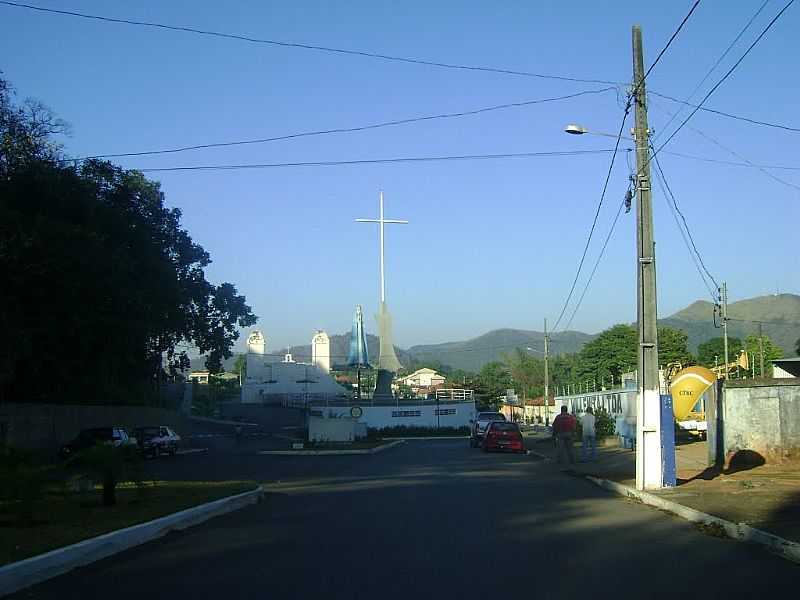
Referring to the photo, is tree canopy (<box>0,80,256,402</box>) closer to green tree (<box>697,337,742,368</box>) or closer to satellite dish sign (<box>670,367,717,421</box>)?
satellite dish sign (<box>670,367,717,421</box>)

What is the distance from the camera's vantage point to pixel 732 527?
1198cm

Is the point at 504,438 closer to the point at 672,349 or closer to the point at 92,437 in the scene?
the point at 92,437

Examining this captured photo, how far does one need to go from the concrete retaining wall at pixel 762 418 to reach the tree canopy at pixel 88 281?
22.0 m

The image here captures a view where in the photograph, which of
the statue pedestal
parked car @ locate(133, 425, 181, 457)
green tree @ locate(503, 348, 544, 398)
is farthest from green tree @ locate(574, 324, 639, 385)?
parked car @ locate(133, 425, 181, 457)

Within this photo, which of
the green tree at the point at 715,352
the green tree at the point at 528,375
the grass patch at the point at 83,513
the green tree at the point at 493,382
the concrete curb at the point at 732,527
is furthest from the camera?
the green tree at the point at 528,375

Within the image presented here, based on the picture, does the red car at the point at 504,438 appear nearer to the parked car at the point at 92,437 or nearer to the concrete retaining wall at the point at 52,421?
the parked car at the point at 92,437

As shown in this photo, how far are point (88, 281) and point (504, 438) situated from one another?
18.6 meters

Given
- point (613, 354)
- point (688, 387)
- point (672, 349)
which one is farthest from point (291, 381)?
point (688, 387)

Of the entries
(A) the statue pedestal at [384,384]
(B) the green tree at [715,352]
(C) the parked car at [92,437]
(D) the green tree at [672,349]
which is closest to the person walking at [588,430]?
(C) the parked car at [92,437]

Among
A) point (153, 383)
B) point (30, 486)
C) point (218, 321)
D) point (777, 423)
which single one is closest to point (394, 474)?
point (777, 423)

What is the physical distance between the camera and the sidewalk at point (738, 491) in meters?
12.5

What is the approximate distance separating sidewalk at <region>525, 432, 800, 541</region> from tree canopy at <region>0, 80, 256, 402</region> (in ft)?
62.9

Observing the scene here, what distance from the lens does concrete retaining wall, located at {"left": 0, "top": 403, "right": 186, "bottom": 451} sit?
34.8 meters

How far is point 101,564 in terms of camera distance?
10.0 m
